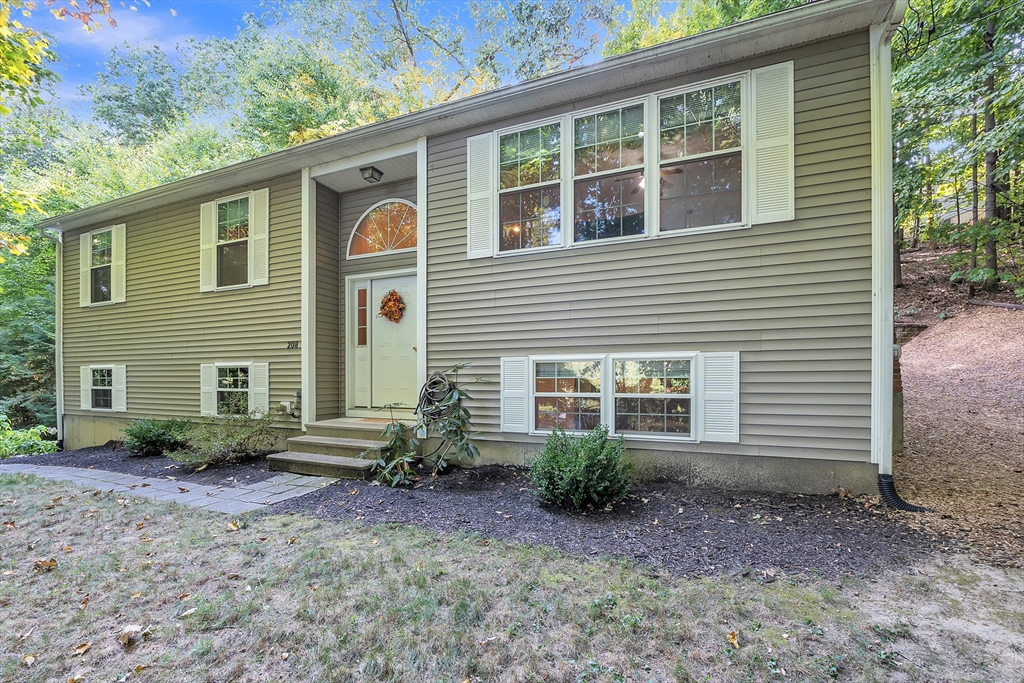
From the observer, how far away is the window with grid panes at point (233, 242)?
6.62m

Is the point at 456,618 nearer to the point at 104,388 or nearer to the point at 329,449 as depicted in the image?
the point at 329,449

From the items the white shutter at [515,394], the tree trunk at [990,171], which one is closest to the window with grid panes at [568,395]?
the white shutter at [515,394]

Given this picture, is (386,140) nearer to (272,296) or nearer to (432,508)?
(272,296)

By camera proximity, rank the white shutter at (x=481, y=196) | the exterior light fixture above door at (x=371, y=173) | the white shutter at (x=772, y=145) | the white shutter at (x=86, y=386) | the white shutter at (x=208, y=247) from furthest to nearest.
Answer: the white shutter at (x=86, y=386)
the white shutter at (x=208, y=247)
the exterior light fixture above door at (x=371, y=173)
the white shutter at (x=481, y=196)
the white shutter at (x=772, y=145)

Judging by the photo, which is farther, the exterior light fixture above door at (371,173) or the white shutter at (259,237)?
the white shutter at (259,237)

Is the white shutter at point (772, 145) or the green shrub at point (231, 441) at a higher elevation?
the white shutter at point (772, 145)

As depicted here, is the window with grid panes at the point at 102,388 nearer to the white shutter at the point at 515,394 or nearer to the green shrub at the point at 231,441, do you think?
the green shrub at the point at 231,441

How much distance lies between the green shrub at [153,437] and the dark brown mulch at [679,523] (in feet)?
11.6

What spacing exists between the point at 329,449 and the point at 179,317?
4.07 meters

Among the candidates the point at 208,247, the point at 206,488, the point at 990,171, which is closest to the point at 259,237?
the point at 208,247

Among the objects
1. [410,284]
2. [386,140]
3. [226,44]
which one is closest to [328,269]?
[410,284]

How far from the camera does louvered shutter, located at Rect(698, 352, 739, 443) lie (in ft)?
12.9

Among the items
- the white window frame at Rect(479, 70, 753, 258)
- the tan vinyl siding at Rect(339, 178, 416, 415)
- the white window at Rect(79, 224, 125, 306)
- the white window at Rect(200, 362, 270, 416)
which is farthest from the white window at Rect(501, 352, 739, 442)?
the white window at Rect(79, 224, 125, 306)

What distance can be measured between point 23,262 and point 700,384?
16.2 m
